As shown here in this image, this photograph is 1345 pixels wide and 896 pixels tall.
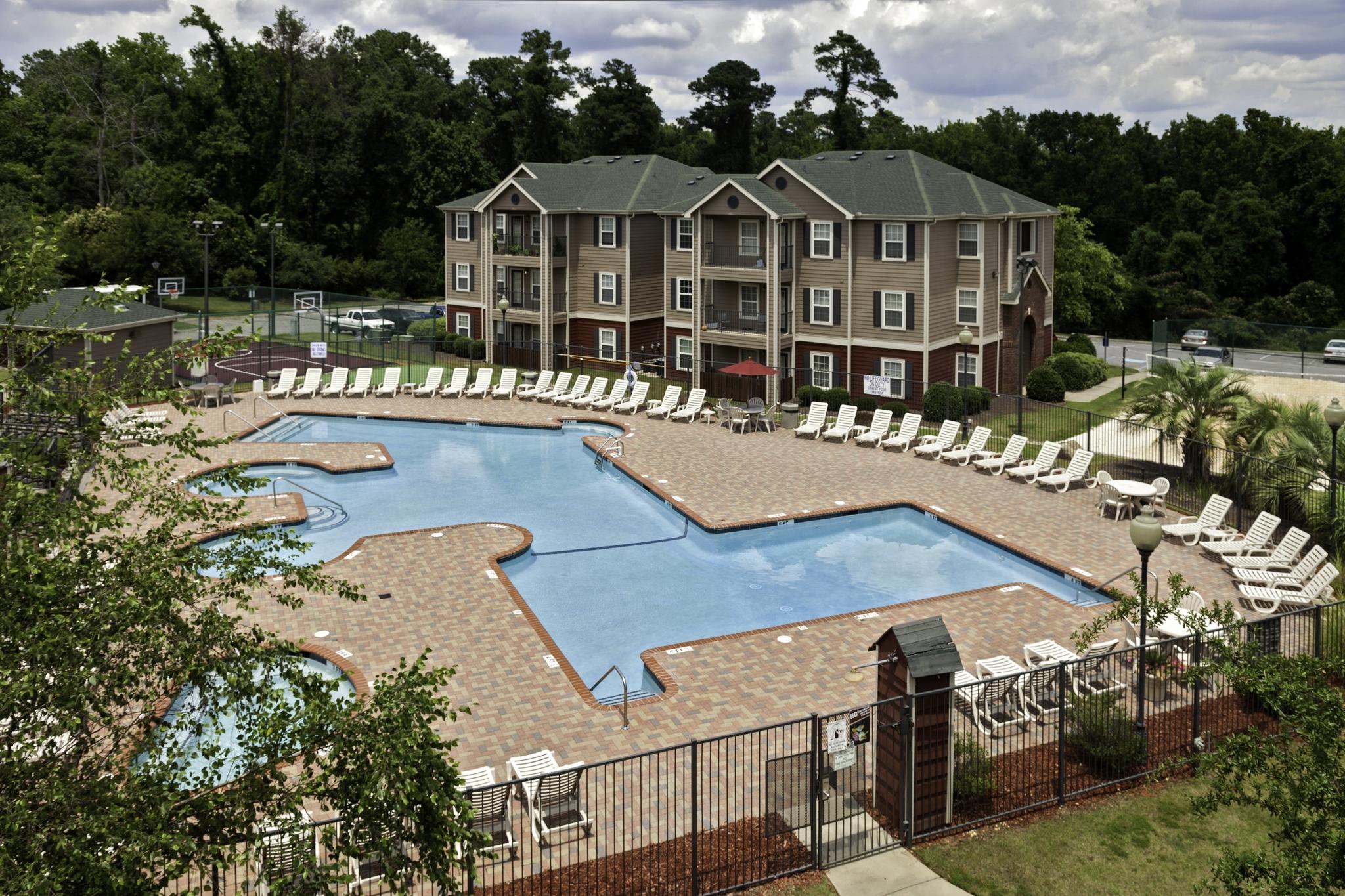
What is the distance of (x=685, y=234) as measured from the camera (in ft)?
146

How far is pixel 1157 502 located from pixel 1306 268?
2247 inches

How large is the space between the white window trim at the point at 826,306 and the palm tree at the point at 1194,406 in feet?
48.7

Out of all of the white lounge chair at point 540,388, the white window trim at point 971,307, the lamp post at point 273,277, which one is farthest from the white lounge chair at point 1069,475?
the lamp post at point 273,277

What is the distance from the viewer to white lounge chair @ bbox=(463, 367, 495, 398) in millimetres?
41375

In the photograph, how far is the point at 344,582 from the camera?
32.3 feet

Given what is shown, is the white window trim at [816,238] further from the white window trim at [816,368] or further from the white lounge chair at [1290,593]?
the white lounge chair at [1290,593]

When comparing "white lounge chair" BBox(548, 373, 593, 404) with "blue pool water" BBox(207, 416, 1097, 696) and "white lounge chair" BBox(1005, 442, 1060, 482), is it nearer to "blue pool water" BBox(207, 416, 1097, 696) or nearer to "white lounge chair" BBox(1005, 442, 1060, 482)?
"blue pool water" BBox(207, 416, 1097, 696)

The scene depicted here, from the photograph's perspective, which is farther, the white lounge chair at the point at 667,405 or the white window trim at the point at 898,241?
the white window trim at the point at 898,241

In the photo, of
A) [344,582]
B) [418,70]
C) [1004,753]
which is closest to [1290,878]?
[1004,753]

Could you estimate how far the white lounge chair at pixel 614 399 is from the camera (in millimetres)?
39062

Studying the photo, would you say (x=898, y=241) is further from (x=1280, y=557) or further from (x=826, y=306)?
(x=1280, y=557)

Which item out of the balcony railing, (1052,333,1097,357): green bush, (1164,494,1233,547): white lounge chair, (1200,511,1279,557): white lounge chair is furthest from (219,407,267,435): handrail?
(1052,333,1097,357): green bush

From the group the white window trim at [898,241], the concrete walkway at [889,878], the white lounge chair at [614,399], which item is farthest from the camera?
the white window trim at [898,241]

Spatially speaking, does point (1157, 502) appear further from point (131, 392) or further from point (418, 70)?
point (418, 70)
